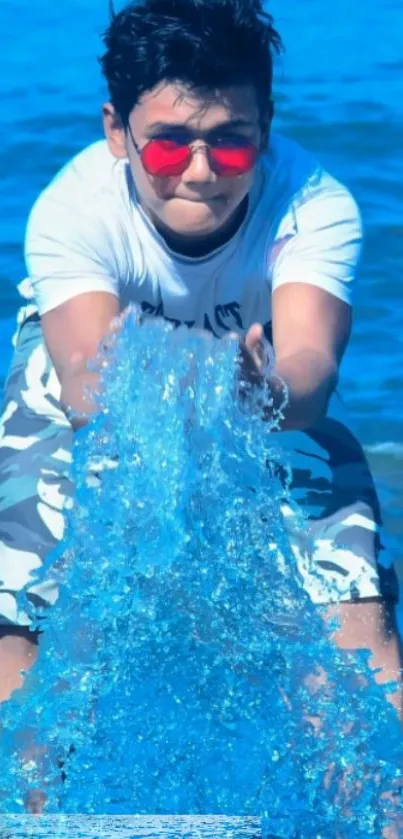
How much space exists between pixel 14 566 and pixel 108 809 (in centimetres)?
51

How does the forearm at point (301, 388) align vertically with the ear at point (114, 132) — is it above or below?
below

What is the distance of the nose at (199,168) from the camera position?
310 centimetres

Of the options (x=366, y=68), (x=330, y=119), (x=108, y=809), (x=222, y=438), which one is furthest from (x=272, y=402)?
(x=366, y=68)

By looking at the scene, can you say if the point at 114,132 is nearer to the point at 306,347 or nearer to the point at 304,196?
the point at 304,196

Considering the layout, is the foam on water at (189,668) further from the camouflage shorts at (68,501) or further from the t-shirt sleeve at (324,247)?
the t-shirt sleeve at (324,247)

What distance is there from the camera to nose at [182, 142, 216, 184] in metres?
3.10

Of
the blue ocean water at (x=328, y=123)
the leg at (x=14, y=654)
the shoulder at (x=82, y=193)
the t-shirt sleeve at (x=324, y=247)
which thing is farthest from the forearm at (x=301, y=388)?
the blue ocean water at (x=328, y=123)

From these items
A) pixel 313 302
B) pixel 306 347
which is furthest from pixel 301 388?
pixel 313 302

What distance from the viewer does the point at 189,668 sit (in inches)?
121

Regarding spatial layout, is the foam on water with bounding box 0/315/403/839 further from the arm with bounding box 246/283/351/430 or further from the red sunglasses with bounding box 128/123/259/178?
the red sunglasses with bounding box 128/123/259/178

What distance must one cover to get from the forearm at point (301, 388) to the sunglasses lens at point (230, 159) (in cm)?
38

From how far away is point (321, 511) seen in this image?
10.6 ft

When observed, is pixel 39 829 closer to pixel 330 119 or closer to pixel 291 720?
pixel 291 720

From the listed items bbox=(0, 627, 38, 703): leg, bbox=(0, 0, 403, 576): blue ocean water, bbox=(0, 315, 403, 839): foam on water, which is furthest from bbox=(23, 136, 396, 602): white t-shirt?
bbox=(0, 0, 403, 576): blue ocean water
